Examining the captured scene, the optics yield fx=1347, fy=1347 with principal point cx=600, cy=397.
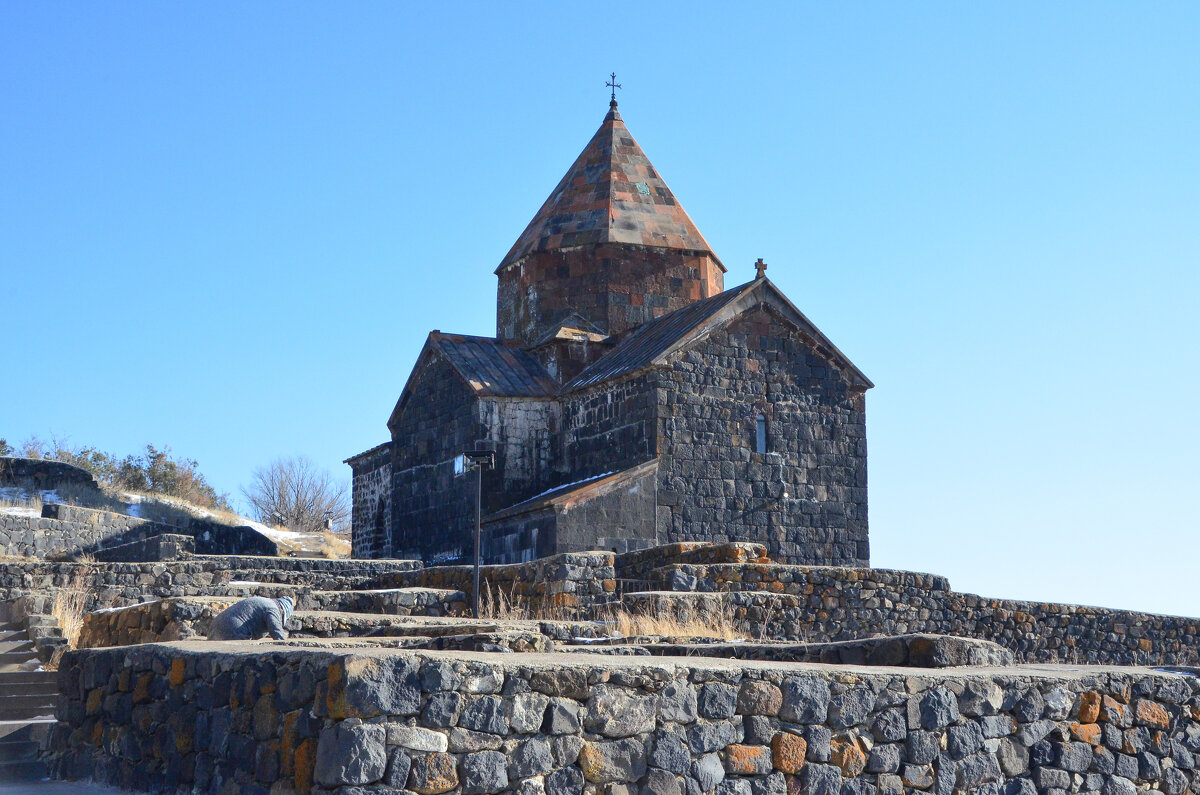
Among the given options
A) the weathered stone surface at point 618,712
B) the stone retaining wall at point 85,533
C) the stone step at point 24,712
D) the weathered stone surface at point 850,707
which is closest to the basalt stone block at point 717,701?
the weathered stone surface at point 618,712

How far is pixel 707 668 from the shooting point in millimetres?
6262

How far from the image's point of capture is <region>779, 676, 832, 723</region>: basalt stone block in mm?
6391

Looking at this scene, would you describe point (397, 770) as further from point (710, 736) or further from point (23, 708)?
point (23, 708)

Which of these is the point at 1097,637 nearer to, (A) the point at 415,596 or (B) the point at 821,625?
(B) the point at 821,625

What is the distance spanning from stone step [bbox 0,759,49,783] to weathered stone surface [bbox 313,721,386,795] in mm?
3347

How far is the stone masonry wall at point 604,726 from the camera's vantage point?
561 centimetres

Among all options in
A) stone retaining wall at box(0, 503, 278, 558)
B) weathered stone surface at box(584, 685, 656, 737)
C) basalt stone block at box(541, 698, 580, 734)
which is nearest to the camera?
basalt stone block at box(541, 698, 580, 734)

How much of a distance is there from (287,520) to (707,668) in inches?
1394

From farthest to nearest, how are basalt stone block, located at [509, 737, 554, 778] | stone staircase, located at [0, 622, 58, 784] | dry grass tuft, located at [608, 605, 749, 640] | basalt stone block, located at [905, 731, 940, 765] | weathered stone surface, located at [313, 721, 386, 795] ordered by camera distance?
1. dry grass tuft, located at [608, 605, 749, 640]
2. stone staircase, located at [0, 622, 58, 784]
3. basalt stone block, located at [905, 731, 940, 765]
4. basalt stone block, located at [509, 737, 554, 778]
5. weathered stone surface, located at [313, 721, 386, 795]

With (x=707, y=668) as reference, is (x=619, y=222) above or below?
above

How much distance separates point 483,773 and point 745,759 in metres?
1.32

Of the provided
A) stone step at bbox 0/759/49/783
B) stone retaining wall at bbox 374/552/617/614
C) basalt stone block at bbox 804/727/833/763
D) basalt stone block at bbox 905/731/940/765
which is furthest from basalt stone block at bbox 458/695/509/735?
stone retaining wall at bbox 374/552/617/614

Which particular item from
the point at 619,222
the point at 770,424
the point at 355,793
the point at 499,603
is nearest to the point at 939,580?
the point at 770,424

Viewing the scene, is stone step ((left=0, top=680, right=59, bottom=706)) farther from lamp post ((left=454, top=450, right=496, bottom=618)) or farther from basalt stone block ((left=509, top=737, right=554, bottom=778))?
basalt stone block ((left=509, top=737, right=554, bottom=778))
